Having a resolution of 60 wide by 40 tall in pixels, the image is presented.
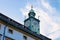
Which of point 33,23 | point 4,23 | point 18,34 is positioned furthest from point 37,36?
point 33,23

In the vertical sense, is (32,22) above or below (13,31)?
above

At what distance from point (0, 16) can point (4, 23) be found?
5.17 ft

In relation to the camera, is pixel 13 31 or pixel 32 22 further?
pixel 32 22

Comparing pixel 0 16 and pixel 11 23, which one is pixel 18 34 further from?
pixel 0 16

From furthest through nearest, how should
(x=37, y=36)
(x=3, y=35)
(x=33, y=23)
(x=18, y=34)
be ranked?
(x=33, y=23), (x=37, y=36), (x=18, y=34), (x=3, y=35)

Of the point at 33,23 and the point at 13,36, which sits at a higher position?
the point at 33,23

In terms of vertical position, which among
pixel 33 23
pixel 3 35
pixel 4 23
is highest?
pixel 33 23

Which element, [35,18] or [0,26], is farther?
[35,18]

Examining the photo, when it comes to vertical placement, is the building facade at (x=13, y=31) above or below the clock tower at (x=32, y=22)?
below

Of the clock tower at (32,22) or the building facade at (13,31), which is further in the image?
the clock tower at (32,22)

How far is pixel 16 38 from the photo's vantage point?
1620 inches

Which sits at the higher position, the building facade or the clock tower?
the clock tower

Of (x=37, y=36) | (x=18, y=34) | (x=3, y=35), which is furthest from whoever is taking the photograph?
(x=37, y=36)

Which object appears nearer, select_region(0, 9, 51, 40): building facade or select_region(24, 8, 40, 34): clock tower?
select_region(0, 9, 51, 40): building facade
